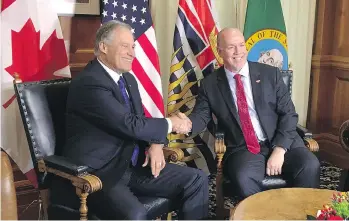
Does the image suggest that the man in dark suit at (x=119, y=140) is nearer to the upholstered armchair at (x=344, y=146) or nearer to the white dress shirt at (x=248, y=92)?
the white dress shirt at (x=248, y=92)

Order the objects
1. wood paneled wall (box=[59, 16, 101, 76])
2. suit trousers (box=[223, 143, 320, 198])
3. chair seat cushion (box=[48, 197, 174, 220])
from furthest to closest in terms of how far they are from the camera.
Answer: wood paneled wall (box=[59, 16, 101, 76])
suit trousers (box=[223, 143, 320, 198])
chair seat cushion (box=[48, 197, 174, 220])

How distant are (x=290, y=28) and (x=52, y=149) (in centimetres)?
259

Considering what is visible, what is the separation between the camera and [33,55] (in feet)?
8.82

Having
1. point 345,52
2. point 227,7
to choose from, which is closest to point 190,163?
point 227,7

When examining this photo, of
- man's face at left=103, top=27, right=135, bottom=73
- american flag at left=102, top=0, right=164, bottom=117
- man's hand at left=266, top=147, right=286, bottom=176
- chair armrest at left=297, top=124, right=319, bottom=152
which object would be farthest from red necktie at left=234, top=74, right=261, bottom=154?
man's face at left=103, top=27, right=135, bottom=73

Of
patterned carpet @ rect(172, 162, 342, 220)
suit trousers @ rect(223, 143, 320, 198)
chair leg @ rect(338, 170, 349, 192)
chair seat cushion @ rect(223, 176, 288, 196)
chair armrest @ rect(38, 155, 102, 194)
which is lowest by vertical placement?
patterned carpet @ rect(172, 162, 342, 220)

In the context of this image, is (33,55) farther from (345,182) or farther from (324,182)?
(324,182)

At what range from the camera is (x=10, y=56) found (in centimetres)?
262

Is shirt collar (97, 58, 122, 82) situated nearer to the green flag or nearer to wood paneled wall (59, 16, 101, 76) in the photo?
wood paneled wall (59, 16, 101, 76)

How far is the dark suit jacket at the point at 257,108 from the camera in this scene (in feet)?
8.96

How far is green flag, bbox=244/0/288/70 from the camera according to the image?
344 centimetres

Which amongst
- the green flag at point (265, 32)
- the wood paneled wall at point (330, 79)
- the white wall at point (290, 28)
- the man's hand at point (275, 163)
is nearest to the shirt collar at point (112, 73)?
the man's hand at point (275, 163)

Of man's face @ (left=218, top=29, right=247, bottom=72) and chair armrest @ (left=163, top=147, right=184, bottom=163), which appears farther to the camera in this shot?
man's face @ (left=218, top=29, right=247, bottom=72)

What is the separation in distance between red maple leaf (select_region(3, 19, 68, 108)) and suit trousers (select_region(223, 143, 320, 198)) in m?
1.22
